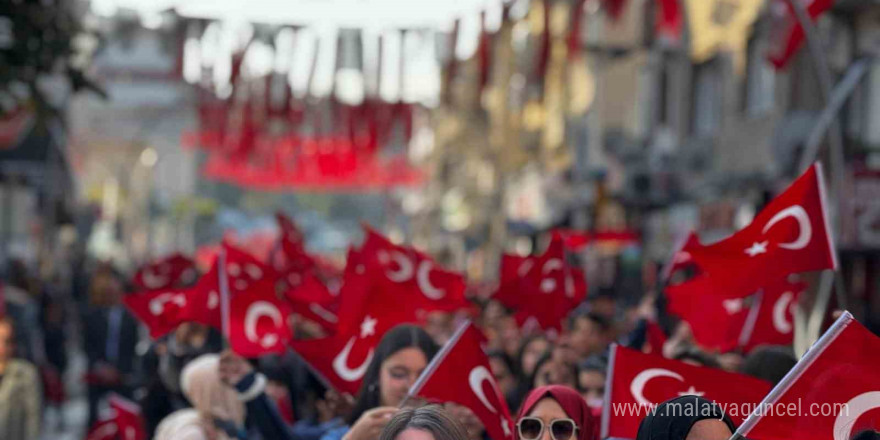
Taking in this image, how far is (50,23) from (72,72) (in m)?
0.46

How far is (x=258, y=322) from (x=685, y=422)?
512 cm

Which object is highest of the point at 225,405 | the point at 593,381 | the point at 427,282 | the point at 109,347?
the point at 225,405

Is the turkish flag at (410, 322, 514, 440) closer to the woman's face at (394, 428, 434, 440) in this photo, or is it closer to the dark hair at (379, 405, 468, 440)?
the dark hair at (379, 405, 468, 440)

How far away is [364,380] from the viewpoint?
7715mm

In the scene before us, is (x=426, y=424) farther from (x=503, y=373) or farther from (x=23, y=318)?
(x=23, y=318)

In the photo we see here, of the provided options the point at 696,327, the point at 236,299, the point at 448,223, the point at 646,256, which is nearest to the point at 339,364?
the point at 236,299

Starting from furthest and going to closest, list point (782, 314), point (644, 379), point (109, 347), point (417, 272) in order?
point (109, 347) < point (417, 272) < point (782, 314) < point (644, 379)

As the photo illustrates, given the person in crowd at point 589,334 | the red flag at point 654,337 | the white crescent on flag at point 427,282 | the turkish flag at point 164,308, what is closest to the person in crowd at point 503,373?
the person in crowd at point 589,334

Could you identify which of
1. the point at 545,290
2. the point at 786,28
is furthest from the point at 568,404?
the point at 786,28

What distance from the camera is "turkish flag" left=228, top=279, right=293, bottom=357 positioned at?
32.2 feet

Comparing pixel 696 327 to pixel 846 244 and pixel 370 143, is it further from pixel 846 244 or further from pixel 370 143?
pixel 370 143

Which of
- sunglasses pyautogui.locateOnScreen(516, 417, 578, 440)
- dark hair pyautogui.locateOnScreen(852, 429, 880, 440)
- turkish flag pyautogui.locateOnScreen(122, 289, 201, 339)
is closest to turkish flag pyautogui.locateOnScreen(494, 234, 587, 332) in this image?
turkish flag pyautogui.locateOnScreen(122, 289, 201, 339)

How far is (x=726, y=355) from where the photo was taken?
10.6 metres

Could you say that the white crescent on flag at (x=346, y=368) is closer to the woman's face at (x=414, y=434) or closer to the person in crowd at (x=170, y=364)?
the person in crowd at (x=170, y=364)
